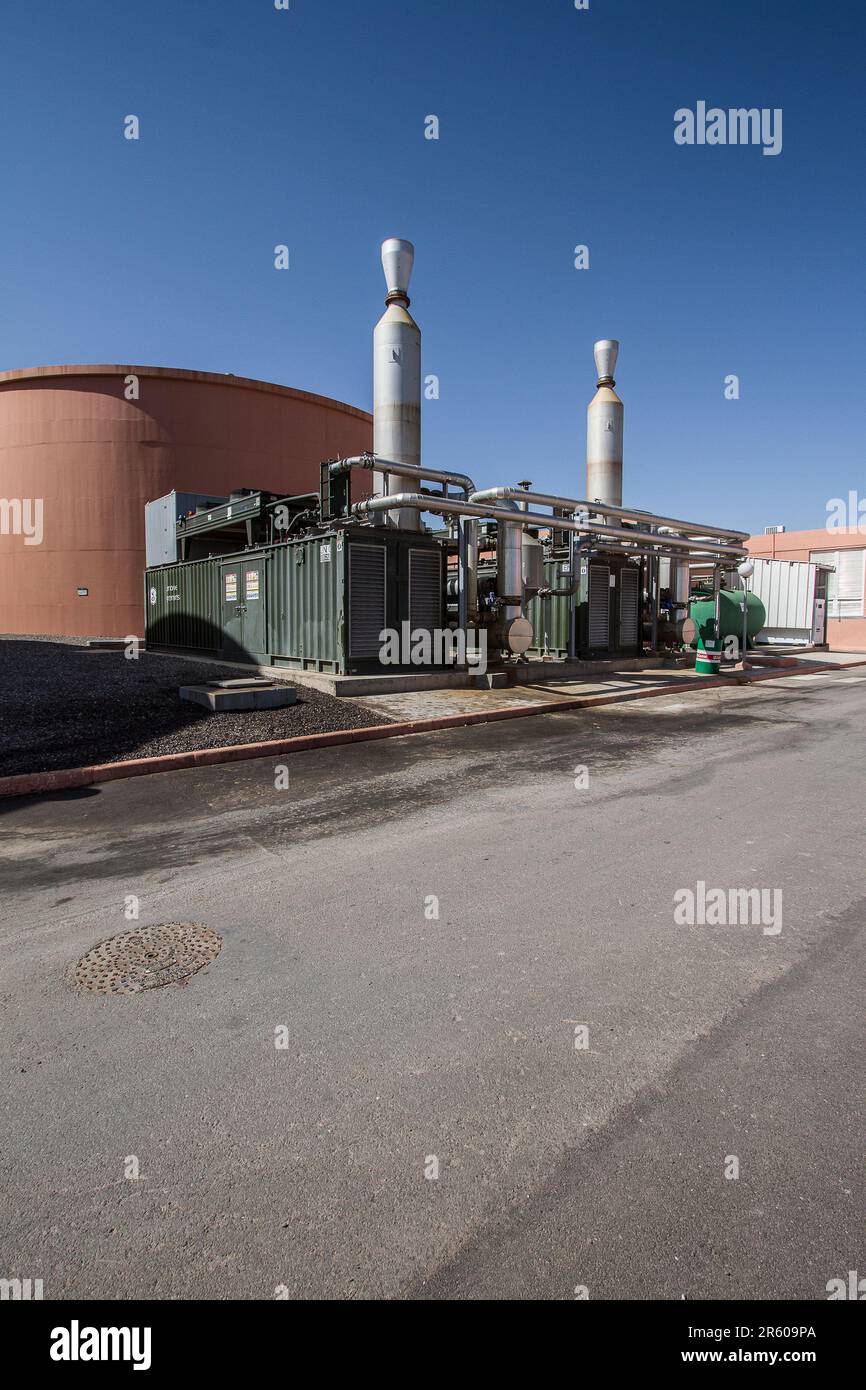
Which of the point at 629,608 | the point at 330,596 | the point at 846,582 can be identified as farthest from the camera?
the point at 846,582

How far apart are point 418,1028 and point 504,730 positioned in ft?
27.8

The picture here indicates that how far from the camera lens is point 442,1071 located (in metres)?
2.73

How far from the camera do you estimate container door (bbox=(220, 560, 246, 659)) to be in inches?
706

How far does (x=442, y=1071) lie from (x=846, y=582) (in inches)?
1528

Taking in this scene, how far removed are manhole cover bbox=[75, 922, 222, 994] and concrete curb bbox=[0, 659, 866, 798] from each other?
4308mm

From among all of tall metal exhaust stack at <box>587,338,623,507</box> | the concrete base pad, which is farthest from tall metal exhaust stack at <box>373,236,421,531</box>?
tall metal exhaust stack at <box>587,338,623,507</box>

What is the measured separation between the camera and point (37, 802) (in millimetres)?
7125

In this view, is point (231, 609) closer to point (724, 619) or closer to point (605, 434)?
point (605, 434)

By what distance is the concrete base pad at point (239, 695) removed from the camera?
10750mm

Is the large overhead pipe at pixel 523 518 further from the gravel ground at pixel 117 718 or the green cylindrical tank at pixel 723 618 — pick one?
the gravel ground at pixel 117 718

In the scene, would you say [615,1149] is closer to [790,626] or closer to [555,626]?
[555,626]

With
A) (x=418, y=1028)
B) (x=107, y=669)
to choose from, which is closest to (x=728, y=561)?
(x=107, y=669)

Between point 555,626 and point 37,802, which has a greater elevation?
point 555,626

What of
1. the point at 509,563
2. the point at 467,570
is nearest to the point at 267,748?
the point at 467,570
